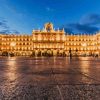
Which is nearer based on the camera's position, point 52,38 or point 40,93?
point 40,93

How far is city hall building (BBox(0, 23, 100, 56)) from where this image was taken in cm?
11012

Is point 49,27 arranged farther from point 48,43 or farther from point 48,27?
point 48,43

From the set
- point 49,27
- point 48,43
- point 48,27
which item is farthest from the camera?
point 48,27

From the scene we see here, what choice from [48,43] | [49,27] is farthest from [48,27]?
[48,43]

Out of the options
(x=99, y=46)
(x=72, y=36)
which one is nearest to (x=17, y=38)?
(x=72, y=36)

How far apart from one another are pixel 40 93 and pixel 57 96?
335 mm

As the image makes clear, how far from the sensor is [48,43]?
11081 centimetres

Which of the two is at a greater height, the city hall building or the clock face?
the clock face

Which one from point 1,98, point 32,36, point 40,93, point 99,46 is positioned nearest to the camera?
point 1,98

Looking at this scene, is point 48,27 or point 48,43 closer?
point 48,43

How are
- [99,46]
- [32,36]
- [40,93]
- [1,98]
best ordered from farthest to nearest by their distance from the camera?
[32,36] → [99,46] → [40,93] → [1,98]

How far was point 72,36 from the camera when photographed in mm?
117562

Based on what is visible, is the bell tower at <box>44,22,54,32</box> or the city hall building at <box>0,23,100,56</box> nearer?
the city hall building at <box>0,23,100,56</box>

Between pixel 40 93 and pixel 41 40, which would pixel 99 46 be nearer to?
pixel 41 40
